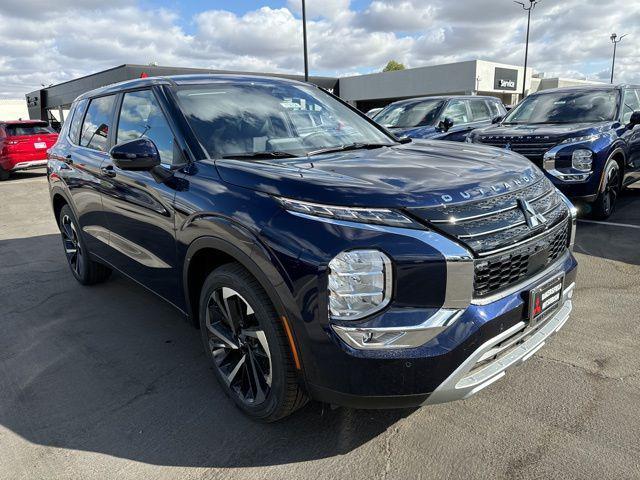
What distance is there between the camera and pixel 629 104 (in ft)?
23.7

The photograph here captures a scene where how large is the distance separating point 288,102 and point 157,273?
1488mm

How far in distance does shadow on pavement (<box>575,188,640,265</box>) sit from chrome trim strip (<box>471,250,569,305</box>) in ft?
9.69

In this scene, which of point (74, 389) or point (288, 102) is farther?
point (288, 102)

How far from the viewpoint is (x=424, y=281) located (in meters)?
2.00

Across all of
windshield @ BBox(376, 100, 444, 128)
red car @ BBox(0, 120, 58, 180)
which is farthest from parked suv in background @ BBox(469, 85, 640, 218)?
red car @ BBox(0, 120, 58, 180)

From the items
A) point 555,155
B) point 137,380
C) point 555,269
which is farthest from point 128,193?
point 555,155

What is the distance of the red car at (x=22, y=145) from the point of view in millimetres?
13938

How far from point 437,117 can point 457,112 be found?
612 mm

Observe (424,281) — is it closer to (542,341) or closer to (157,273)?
(542,341)

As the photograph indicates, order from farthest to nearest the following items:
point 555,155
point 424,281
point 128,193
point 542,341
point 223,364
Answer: point 555,155
point 128,193
point 223,364
point 542,341
point 424,281

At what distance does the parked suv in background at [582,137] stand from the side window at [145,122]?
15.4ft

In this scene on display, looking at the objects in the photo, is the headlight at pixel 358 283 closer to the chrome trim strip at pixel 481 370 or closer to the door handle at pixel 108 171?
the chrome trim strip at pixel 481 370

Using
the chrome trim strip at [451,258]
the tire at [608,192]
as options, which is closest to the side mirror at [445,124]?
the tire at [608,192]

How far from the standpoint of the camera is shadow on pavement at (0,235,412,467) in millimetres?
2477
